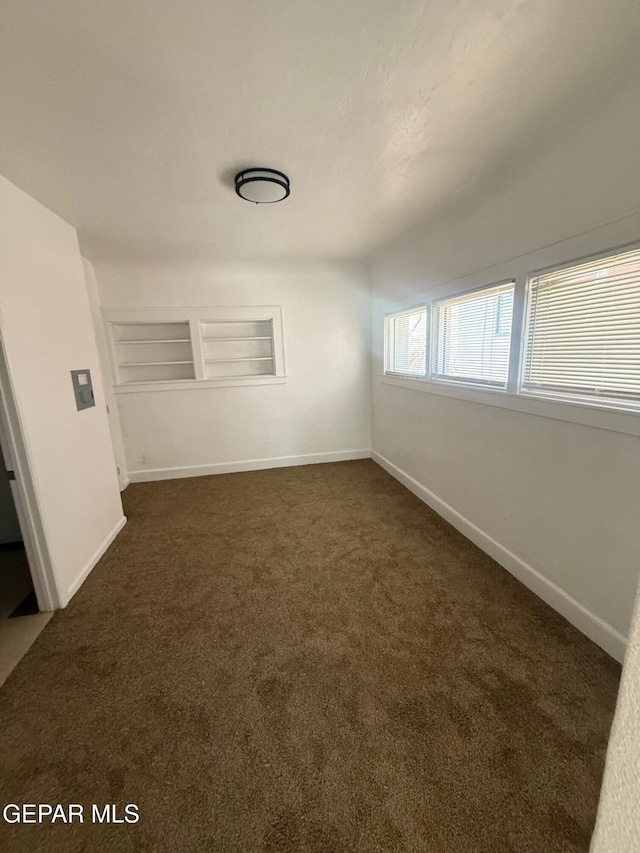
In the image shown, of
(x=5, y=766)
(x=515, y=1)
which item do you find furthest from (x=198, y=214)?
(x=5, y=766)

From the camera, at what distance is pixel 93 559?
242 cm

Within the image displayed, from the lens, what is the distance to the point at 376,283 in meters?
3.94

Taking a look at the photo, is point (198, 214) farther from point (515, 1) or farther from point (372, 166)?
point (515, 1)

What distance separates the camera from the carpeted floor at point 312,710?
1.07 metres

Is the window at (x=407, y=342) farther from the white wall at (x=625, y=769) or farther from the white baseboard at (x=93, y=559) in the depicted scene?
the white baseboard at (x=93, y=559)

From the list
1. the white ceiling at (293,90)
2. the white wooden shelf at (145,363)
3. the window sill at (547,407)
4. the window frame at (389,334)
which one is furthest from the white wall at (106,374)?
the window sill at (547,407)

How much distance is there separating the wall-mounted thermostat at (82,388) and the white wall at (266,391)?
4.59 ft

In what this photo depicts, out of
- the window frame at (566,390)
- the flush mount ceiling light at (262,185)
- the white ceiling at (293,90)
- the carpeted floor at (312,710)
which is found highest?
the white ceiling at (293,90)

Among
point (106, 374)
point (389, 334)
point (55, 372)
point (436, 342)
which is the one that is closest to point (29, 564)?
point (55, 372)

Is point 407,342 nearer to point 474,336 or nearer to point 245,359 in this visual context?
point 474,336

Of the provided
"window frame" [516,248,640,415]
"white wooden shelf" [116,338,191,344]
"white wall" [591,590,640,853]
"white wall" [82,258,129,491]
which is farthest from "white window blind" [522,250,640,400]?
"white wall" [82,258,129,491]

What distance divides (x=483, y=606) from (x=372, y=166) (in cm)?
259

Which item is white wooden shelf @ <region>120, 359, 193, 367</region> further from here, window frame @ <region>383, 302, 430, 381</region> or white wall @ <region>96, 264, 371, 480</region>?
window frame @ <region>383, 302, 430, 381</region>

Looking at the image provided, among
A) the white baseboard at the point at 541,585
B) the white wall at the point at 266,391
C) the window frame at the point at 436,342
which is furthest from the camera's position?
the white wall at the point at 266,391
